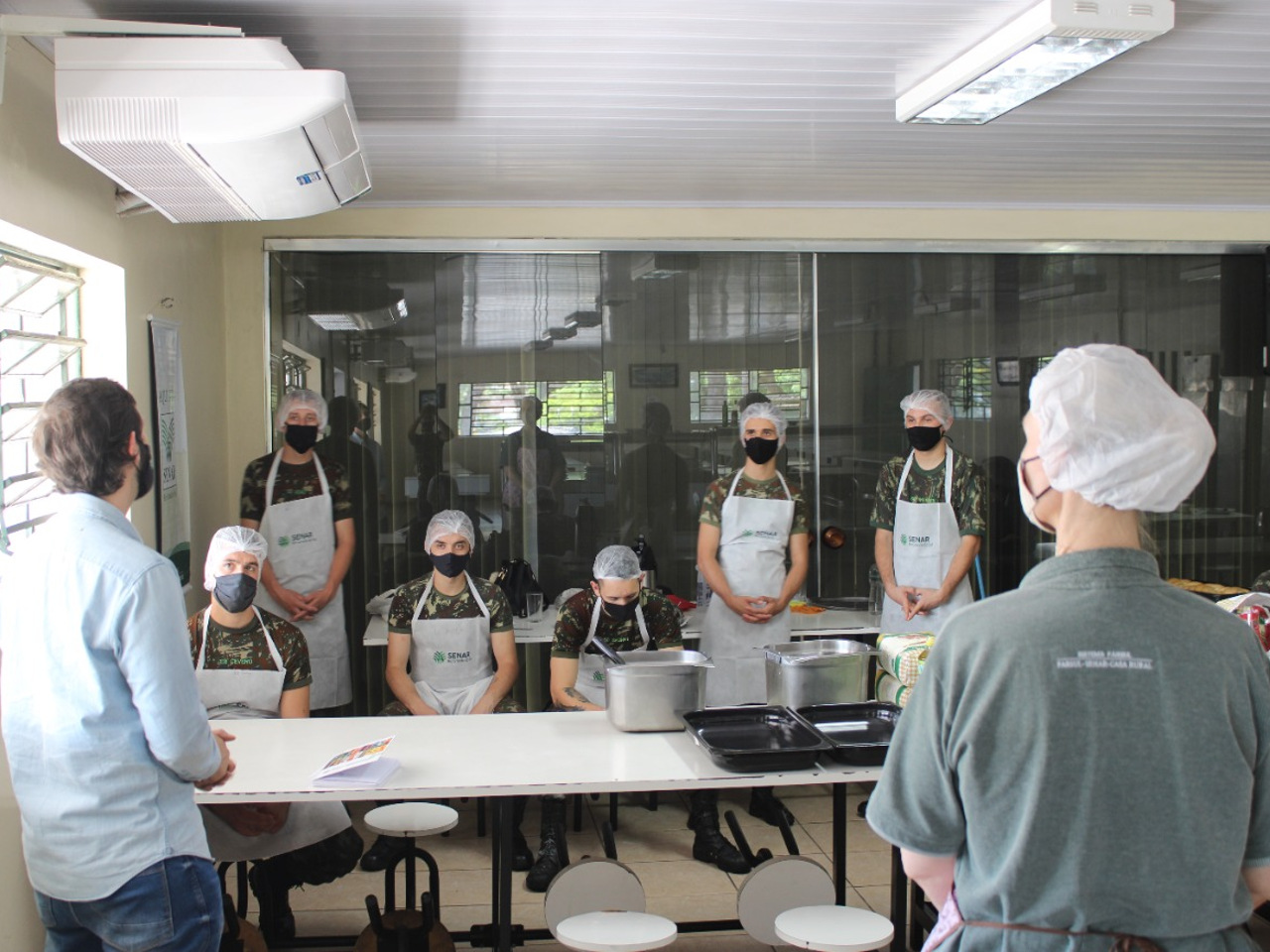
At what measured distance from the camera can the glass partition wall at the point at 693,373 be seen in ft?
17.1

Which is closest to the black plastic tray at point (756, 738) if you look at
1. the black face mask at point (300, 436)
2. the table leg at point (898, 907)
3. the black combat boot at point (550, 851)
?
the table leg at point (898, 907)

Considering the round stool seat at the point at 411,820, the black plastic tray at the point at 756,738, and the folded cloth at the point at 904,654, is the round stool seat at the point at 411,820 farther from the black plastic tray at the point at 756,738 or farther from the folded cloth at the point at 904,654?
the folded cloth at the point at 904,654

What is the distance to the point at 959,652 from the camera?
1.32 m

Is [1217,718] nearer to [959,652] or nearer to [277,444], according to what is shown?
[959,652]

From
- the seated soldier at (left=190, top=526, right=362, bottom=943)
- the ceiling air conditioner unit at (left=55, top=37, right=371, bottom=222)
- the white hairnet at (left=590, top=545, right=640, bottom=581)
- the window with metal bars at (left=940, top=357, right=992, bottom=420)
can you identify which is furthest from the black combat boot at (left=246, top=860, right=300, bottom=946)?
the window with metal bars at (left=940, top=357, right=992, bottom=420)

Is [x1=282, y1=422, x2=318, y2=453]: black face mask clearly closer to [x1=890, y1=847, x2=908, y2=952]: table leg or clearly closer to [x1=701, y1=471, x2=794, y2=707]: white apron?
[x1=701, y1=471, x2=794, y2=707]: white apron

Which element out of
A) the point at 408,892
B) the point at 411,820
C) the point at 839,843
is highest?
the point at 411,820

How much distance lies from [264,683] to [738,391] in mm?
2781

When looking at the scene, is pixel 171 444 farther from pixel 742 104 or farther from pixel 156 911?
pixel 156 911

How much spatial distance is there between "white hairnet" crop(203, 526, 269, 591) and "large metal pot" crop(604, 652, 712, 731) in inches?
45.5

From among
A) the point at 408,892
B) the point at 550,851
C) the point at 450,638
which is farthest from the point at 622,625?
the point at 408,892

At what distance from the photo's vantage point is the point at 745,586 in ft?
15.0

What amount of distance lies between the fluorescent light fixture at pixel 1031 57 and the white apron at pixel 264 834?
2.55 metres

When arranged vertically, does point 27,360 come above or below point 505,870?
above
